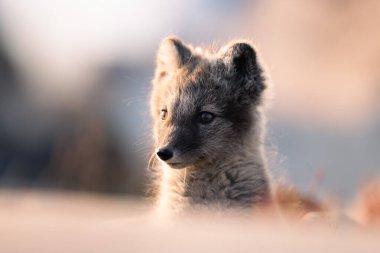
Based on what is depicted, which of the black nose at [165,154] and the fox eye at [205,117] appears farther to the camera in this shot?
the fox eye at [205,117]

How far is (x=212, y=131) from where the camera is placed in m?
5.41

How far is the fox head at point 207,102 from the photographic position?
17.4 feet

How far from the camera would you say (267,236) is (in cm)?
209

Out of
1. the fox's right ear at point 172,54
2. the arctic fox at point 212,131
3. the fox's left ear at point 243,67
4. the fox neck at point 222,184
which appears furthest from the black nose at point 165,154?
the fox's right ear at point 172,54

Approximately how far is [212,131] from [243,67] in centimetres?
53

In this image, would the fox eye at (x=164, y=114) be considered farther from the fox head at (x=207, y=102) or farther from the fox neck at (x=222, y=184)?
the fox neck at (x=222, y=184)

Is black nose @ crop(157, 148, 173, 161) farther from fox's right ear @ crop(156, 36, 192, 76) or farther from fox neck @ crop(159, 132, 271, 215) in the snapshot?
fox's right ear @ crop(156, 36, 192, 76)

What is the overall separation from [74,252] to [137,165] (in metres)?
9.98

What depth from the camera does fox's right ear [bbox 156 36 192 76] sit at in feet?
19.2

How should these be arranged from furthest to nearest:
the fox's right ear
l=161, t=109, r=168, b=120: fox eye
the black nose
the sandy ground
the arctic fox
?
the fox's right ear
l=161, t=109, r=168, b=120: fox eye
the arctic fox
the black nose
the sandy ground

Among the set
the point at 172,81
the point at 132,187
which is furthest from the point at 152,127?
the point at 132,187

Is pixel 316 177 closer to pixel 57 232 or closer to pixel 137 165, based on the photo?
pixel 57 232

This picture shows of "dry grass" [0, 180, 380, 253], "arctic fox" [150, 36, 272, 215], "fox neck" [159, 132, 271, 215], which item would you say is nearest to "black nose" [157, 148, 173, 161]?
"arctic fox" [150, 36, 272, 215]

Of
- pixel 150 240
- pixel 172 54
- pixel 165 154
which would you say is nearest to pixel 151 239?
pixel 150 240
